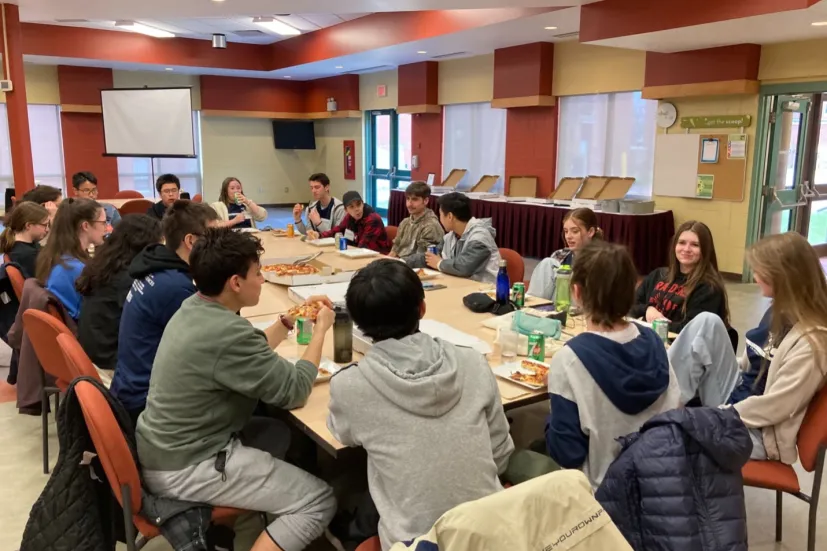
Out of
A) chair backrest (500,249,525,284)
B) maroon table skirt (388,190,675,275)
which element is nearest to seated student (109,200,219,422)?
chair backrest (500,249,525,284)

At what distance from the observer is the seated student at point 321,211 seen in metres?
5.90

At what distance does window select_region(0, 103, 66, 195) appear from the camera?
10.9m

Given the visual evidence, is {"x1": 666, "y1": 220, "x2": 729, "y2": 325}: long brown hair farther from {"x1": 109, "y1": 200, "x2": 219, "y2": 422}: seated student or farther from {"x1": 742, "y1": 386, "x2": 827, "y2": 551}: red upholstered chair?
{"x1": 109, "y1": 200, "x2": 219, "y2": 422}: seated student

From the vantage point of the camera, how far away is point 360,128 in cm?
1255

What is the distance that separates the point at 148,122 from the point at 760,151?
858 centimetres

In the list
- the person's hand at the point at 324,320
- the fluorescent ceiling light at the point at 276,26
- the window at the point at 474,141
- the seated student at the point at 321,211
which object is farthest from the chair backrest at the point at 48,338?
the window at the point at 474,141

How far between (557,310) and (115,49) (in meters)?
9.09

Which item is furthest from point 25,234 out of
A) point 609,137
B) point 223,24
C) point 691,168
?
point 609,137

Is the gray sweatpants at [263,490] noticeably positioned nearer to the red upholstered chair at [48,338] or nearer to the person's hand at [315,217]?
the red upholstered chair at [48,338]

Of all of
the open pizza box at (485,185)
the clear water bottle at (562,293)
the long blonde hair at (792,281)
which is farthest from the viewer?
the open pizza box at (485,185)

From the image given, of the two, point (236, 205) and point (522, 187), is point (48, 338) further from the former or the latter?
point (522, 187)

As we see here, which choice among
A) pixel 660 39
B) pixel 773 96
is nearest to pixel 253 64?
pixel 660 39

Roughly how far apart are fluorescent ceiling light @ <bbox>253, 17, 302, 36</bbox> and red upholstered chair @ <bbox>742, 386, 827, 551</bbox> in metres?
7.91

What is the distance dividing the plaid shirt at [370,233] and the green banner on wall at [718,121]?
3898mm
